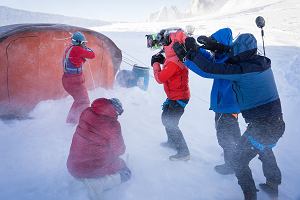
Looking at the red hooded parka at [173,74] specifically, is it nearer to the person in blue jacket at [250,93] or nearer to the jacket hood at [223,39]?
the jacket hood at [223,39]

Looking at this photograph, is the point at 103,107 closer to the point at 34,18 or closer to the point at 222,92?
the point at 222,92

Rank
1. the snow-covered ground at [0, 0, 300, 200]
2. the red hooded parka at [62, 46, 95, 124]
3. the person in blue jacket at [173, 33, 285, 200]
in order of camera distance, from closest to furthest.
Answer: the person in blue jacket at [173, 33, 285, 200], the snow-covered ground at [0, 0, 300, 200], the red hooded parka at [62, 46, 95, 124]

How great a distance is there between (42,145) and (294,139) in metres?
4.39

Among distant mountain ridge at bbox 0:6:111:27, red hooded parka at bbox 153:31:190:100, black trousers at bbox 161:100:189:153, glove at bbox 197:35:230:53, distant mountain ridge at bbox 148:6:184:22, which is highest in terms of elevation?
distant mountain ridge at bbox 148:6:184:22

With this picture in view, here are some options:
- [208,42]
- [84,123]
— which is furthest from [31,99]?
[208,42]

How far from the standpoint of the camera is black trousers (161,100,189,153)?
13.3 ft

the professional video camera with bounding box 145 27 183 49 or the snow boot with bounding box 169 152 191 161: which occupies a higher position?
the professional video camera with bounding box 145 27 183 49

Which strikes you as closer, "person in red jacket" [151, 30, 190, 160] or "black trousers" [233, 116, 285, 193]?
"black trousers" [233, 116, 285, 193]

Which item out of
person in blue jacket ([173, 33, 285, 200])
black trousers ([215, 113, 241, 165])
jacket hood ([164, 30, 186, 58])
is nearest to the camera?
person in blue jacket ([173, 33, 285, 200])

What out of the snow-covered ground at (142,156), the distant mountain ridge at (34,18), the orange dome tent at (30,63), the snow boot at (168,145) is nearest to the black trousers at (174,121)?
the snow-covered ground at (142,156)

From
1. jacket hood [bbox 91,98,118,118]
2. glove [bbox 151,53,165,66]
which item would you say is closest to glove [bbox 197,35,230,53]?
glove [bbox 151,53,165,66]

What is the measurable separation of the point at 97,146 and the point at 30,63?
3.38 meters

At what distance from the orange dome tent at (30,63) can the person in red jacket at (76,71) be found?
1.01 metres

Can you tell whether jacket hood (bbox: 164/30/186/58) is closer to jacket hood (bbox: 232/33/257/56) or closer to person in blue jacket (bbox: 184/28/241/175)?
person in blue jacket (bbox: 184/28/241/175)
